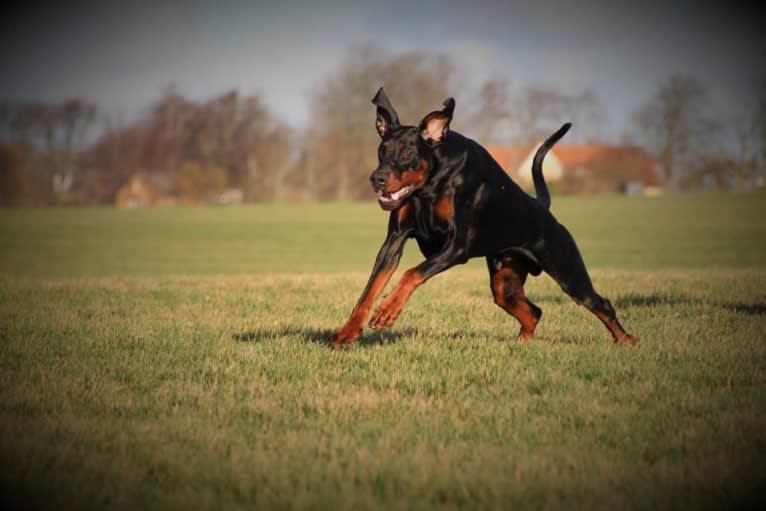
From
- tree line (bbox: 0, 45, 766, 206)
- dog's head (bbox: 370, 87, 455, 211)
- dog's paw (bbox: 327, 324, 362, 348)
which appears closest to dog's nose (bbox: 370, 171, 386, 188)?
dog's head (bbox: 370, 87, 455, 211)

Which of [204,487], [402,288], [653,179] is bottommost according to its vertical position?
[204,487]

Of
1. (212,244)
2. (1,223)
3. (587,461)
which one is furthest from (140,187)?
(587,461)

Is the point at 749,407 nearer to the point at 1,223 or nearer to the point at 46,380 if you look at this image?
the point at 46,380

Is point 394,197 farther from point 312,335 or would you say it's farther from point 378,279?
point 312,335

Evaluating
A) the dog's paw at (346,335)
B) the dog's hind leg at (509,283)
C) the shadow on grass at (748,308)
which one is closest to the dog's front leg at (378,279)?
the dog's paw at (346,335)

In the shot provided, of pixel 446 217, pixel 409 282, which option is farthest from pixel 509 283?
pixel 409 282

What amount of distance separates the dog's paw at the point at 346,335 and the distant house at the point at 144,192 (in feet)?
265

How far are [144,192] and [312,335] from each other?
8116 centimetres

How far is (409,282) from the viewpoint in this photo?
231 inches

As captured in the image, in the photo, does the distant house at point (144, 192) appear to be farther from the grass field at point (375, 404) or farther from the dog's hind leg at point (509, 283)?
the dog's hind leg at point (509, 283)

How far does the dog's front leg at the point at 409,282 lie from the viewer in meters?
5.73

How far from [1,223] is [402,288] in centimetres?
5150

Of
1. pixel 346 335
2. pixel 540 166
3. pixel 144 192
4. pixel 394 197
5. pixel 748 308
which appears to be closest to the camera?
pixel 394 197

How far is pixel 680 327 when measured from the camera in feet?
26.7
